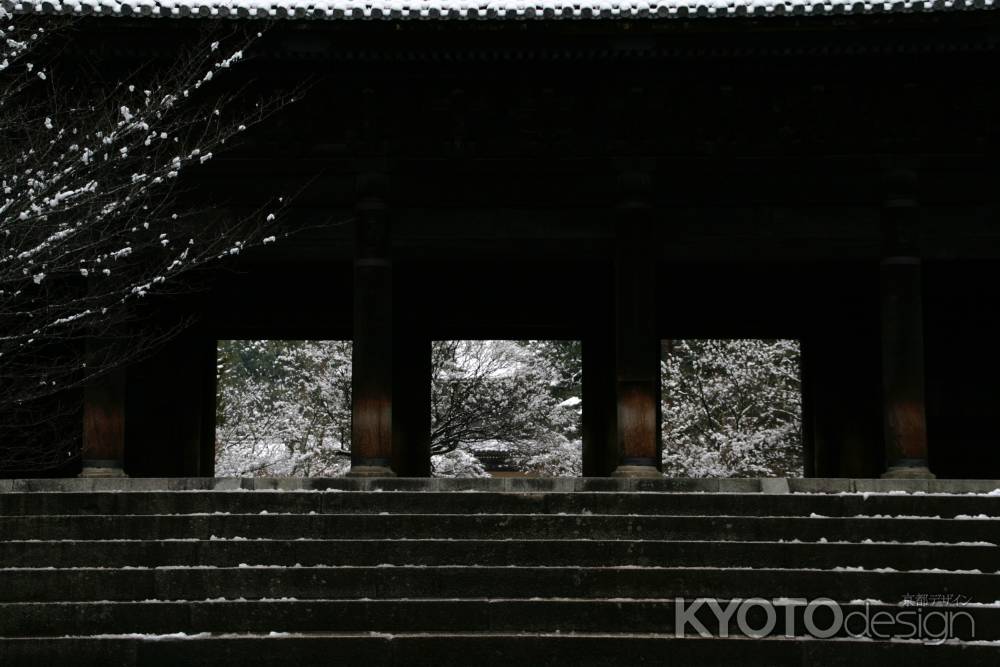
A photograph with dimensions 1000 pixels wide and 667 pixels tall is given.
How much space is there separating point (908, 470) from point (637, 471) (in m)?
2.45

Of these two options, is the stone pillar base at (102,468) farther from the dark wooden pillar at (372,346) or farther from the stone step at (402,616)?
the stone step at (402,616)

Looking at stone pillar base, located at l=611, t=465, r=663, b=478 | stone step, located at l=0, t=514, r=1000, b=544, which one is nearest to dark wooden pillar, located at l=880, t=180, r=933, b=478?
stone pillar base, located at l=611, t=465, r=663, b=478

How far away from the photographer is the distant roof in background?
988 centimetres

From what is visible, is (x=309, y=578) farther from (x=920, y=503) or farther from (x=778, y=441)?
(x=778, y=441)

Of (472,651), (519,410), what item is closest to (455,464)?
(519,410)

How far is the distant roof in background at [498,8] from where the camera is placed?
988 cm

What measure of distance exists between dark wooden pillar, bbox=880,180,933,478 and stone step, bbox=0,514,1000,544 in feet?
8.51

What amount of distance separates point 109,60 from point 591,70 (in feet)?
14.7

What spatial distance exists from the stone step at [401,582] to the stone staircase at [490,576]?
13 mm

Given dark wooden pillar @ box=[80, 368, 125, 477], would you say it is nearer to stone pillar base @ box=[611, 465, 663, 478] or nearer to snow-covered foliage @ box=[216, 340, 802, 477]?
stone pillar base @ box=[611, 465, 663, 478]

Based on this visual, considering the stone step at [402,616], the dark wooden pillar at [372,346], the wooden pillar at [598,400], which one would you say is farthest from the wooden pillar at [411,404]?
the stone step at [402,616]

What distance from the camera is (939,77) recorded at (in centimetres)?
1122

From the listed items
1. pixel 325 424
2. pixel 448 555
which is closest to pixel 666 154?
pixel 448 555

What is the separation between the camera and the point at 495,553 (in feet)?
26.6
